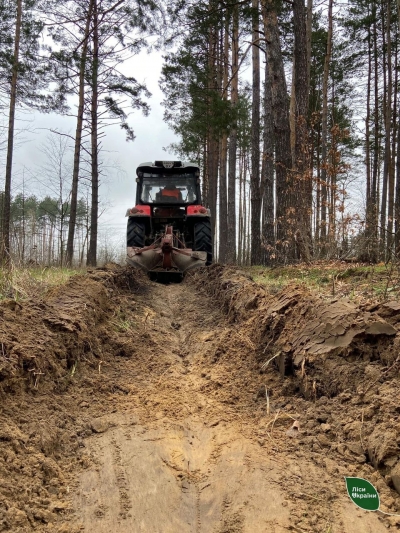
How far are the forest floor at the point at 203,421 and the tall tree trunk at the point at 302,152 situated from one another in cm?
415

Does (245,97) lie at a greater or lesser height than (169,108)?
greater

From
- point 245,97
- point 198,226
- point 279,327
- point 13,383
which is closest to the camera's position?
point 13,383

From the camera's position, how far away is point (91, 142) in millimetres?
14484

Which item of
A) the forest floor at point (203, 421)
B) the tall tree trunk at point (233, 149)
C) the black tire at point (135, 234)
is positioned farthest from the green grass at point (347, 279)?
the tall tree trunk at point (233, 149)

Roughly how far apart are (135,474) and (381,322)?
156 cm

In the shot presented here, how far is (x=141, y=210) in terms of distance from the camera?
27.9 ft

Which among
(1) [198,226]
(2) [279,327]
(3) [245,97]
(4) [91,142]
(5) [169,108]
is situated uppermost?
(3) [245,97]

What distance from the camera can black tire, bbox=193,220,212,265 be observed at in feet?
28.1

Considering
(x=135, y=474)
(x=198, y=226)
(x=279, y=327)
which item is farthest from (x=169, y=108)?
(x=135, y=474)

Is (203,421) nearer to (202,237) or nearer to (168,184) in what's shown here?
(202,237)

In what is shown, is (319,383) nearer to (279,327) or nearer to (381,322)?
(381,322)

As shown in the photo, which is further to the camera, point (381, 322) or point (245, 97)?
point (245, 97)

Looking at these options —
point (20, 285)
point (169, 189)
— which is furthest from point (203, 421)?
point (169, 189)

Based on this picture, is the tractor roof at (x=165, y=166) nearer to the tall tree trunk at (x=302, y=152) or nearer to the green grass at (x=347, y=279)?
the tall tree trunk at (x=302, y=152)
